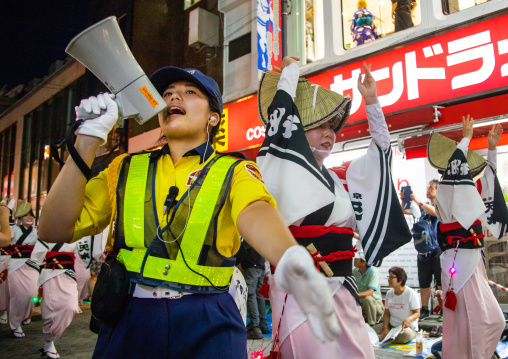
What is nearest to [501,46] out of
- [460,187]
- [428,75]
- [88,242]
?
[428,75]

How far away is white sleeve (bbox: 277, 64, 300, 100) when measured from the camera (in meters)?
2.34

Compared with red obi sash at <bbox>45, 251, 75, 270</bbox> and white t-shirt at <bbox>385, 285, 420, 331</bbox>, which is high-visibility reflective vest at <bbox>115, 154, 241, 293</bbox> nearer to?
red obi sash at <bbox>45, 251, 75, 270</bbox>

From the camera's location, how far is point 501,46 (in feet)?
16.9

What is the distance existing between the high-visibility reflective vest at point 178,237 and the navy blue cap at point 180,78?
43 cm

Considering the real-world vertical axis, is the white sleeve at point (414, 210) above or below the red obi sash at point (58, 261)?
above

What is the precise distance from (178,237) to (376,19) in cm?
720

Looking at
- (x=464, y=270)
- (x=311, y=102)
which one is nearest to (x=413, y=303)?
(x=464, y=270)

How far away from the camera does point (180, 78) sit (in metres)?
1.77

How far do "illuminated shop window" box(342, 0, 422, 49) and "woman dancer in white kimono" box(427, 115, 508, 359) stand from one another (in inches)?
136

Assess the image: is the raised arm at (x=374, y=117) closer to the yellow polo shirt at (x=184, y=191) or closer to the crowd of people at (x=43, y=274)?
the yellow polo shirt at (x=184, y=191)

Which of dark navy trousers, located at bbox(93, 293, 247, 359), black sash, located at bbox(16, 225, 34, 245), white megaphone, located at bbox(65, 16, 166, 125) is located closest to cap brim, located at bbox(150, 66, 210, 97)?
white megaphone, located at bbox(65, 16, 166, 125)

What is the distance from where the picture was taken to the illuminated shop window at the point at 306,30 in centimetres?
821

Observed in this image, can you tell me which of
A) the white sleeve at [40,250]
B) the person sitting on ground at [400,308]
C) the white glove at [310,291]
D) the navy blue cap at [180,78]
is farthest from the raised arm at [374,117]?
the white sleeve at [40,250]

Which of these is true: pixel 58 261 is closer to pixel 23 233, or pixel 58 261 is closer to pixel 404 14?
pixel 23 233
